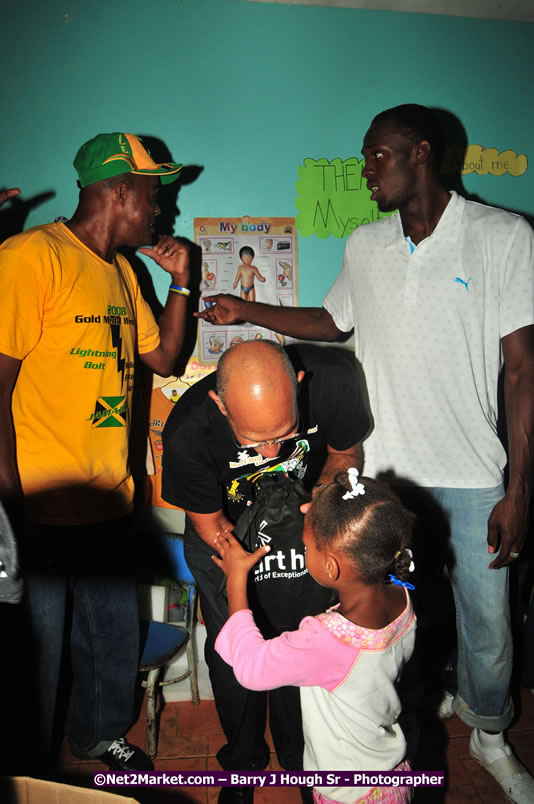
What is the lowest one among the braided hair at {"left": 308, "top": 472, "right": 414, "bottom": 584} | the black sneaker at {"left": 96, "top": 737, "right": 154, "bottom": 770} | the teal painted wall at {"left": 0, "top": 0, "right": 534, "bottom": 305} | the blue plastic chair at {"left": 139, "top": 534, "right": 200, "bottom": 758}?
the black sneaker at {"left": 96, "top": 737, "right": 154, "bottom": 770}

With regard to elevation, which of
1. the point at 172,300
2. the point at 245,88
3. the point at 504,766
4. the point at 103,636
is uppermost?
the point at 245,88

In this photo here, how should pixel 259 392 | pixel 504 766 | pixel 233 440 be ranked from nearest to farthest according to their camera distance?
pixel 259 392 < pixel 233 440 < pixel 504 766

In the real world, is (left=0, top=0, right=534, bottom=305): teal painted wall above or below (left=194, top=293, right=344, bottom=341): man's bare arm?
above

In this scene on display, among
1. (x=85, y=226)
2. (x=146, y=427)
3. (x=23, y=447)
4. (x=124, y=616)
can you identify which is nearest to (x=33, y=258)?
(x=85, y=226)

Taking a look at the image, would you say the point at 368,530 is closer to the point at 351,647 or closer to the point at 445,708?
the point at 351,647

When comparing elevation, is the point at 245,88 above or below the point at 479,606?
above

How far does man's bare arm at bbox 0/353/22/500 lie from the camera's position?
5.98 ft

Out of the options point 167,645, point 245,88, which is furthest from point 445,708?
point 245,88

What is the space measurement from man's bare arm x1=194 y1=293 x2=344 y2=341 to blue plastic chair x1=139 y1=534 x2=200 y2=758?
46.7 inches

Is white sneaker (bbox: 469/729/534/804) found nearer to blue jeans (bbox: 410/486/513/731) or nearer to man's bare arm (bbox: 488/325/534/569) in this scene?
blue jeans (bbox: 410/486/513/731)

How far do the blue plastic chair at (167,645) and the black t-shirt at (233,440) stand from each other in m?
0.78

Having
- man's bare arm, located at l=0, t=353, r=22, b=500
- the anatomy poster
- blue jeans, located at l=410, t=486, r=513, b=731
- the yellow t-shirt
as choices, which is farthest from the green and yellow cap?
blue jeans, located at l=410, t=486, r=513, b=731

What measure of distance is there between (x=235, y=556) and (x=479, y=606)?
103 centimetres

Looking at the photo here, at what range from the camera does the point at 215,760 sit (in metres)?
2.40
